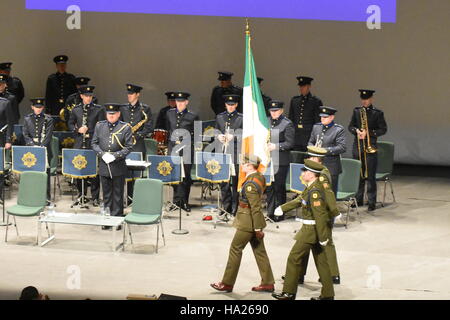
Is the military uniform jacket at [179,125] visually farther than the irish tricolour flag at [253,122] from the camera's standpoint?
Yes

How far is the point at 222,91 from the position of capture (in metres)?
16.0

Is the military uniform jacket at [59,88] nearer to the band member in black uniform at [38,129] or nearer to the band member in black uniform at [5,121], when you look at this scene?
the band member in black uniform at [5,121]

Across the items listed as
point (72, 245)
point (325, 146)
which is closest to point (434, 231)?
point (325, 146)

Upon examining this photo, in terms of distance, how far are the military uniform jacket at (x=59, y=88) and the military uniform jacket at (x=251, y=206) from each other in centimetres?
848

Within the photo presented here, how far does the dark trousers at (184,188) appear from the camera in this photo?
1338 centimetres

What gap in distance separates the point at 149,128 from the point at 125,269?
12.8ft

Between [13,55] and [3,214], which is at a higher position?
[13,55]

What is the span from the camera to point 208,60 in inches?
685

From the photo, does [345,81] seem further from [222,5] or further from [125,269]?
[125,269]

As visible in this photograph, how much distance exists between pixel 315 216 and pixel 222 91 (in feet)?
24.4

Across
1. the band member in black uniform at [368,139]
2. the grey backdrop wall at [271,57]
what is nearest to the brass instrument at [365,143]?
the band member in black uniform at [368,139]

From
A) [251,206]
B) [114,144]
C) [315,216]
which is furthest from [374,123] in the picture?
[315,216]

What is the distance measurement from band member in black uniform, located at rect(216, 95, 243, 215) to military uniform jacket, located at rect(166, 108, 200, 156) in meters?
0.48
